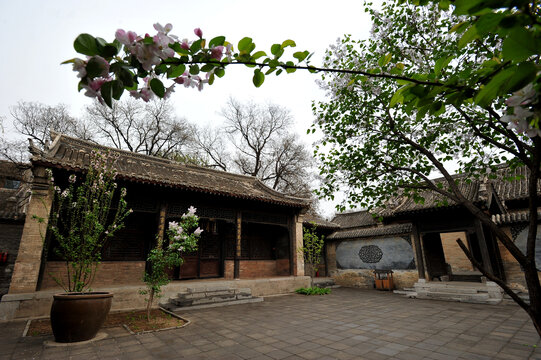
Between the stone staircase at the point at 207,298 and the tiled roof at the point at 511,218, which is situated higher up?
the tiled roof at the point at 511,218

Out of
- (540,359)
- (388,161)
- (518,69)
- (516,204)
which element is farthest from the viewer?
(516,204)

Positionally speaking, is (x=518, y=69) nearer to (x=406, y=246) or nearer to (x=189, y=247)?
(x=189, y=247)

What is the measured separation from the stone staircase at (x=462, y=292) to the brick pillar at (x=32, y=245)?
468 inches

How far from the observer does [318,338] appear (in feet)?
15.3

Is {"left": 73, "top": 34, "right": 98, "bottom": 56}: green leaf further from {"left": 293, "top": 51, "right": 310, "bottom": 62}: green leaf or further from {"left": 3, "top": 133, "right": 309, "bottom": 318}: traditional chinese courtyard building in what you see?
{"left": 3, "top": 133, "right": 309, "bottom": 318}: traditional chinese courtyard building

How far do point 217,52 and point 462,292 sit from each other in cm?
1158

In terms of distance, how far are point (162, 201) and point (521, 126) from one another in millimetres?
8951

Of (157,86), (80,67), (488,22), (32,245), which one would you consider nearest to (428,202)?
Answer: (488,22)

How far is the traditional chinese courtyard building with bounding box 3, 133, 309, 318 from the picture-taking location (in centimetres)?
669

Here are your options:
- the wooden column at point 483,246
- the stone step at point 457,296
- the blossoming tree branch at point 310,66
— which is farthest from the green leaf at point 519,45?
the wooden column at point 483,246

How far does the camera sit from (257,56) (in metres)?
1.17

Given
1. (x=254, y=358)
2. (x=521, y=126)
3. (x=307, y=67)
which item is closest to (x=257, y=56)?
(x=307, y=67)

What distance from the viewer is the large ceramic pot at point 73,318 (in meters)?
4.36

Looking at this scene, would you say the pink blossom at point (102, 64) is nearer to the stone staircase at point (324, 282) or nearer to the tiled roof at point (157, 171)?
the tiled roof at point (157, 171)
